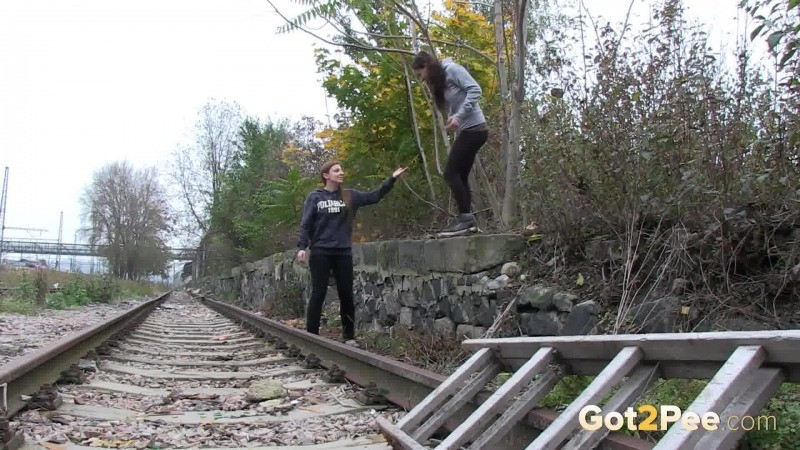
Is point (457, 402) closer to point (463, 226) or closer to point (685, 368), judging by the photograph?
point (685, 368)

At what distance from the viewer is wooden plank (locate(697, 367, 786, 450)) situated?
159 cm

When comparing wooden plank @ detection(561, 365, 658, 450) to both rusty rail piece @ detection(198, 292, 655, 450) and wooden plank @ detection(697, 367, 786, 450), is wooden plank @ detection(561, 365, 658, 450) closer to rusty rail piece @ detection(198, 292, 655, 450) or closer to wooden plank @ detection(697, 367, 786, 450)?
rusty rail piece @ detection(198, 292, 655, 450)

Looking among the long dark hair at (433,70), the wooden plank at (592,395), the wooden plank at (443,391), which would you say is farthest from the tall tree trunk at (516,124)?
the wooden plank at (592,395)

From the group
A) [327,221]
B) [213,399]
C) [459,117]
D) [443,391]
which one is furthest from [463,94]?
[213,399]

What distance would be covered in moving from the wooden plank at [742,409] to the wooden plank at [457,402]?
1.27 meters

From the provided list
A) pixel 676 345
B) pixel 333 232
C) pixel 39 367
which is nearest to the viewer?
pixel 676 345

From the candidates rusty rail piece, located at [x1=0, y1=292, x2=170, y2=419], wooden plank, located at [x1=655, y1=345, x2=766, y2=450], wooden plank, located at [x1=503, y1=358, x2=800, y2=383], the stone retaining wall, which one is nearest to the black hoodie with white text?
the stone retaining wall

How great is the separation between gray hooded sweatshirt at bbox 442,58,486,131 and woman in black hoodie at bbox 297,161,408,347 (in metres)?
1.21

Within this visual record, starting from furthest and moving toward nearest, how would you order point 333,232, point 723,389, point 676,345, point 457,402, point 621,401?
point 333,232
point 457,402
point 621,401
point 676,345
point 723,389

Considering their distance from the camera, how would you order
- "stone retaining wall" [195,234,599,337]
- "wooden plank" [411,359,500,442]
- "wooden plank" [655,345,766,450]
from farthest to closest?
1. "stone retaining wall" [195,234,599,337]
2. "wooden plank" [411,359,500,442]
3. "wooden plank" [655,345,766,450]

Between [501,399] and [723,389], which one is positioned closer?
[723,389]

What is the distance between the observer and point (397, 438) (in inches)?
102

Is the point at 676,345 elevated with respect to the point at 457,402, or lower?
elevated

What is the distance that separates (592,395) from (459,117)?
3011 millimetres
